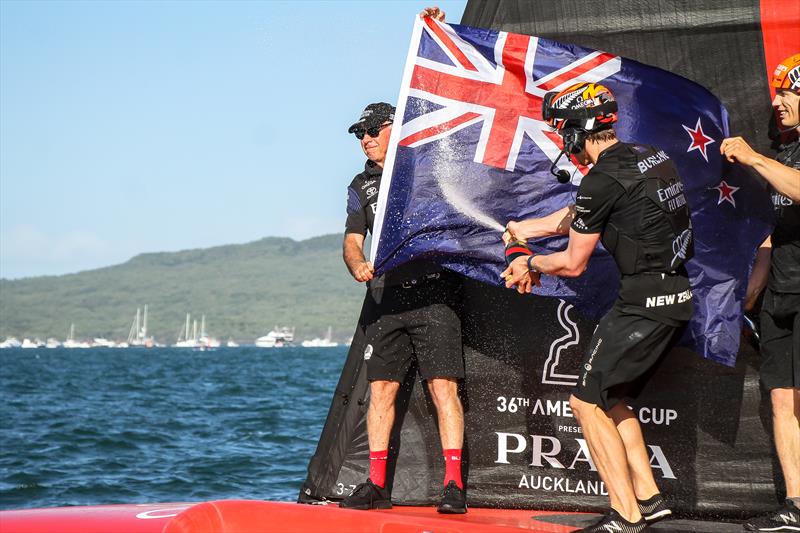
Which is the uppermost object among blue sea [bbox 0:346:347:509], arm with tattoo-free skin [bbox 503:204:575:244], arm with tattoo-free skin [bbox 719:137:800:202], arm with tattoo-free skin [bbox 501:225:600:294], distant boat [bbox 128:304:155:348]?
distant boat [bbox 128:304:155:348]

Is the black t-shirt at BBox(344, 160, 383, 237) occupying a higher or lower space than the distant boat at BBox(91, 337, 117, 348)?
lower

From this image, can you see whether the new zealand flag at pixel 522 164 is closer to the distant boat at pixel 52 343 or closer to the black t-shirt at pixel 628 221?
the black t-shirt at pixel 628 221

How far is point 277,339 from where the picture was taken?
562 ft

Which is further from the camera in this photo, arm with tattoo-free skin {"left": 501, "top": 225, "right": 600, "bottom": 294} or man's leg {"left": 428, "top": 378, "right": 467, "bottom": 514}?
man's leg {"left": 428, "top": 378, "right": 467, "bottom": 514}

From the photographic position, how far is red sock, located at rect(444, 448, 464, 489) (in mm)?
5730

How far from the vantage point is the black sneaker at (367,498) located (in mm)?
5758

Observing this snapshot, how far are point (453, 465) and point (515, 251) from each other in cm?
124

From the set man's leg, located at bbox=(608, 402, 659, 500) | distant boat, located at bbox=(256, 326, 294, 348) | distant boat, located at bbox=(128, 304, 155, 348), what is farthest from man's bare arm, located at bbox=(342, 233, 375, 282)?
distant boat, located at bbox=(128, 304, 155, 348)

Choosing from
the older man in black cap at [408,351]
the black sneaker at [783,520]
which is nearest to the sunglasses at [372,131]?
the older man in black cap at [408,351]

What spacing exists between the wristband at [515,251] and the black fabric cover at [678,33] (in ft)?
5.17

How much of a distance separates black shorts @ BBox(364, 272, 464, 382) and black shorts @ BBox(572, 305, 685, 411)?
106 cm

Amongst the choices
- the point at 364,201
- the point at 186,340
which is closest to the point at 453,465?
the point at 364,201

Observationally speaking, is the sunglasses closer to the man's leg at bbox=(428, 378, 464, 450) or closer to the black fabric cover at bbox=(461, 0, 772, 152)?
the black fabric cover at bbox=(461, 0, 772, 152)

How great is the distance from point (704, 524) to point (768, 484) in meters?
0.54
